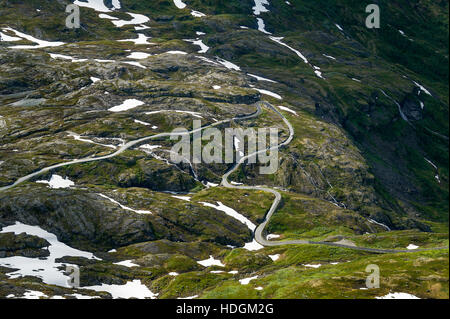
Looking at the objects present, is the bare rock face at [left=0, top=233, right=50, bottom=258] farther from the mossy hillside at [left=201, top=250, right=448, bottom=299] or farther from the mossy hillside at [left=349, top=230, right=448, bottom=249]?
the mossy hillside at [left=349, top=230, right=448, bottom=249]

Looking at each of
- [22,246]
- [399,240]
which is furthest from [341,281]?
[22,246]

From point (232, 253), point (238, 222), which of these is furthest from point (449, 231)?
point (238, 222)

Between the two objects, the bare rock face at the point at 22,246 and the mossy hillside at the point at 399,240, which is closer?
the bare rock face at the point at 22,246

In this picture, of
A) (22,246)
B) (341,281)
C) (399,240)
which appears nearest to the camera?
(341,281)

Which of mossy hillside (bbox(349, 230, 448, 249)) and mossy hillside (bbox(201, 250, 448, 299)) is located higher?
mossy hillside (bbox(201, 250, 448, 299))

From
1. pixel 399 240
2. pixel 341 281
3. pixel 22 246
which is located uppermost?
pixel 341 281

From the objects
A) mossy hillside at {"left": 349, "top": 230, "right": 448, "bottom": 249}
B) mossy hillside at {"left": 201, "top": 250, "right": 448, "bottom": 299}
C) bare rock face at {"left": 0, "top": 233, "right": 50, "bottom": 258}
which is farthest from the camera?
mossy hillside at {"left": 349, "top": 230, "right": 448, "bottom": 249}

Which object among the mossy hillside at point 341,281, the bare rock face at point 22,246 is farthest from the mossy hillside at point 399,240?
the bare rock face at point 22,246

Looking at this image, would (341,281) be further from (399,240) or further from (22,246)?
(22,246)

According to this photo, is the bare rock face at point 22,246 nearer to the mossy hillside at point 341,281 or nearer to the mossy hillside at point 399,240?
the mossy hillside at point 341,281

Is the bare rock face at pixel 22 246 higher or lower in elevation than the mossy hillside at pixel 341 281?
lower

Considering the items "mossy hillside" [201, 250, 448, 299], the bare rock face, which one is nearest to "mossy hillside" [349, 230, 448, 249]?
"mossy hillside" [201, 250, 448, 299]

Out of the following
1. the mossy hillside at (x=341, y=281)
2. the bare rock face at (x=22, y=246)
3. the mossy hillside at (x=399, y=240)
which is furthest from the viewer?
the mossy hillside at (x=399, y=240)

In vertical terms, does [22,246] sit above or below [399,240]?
above
